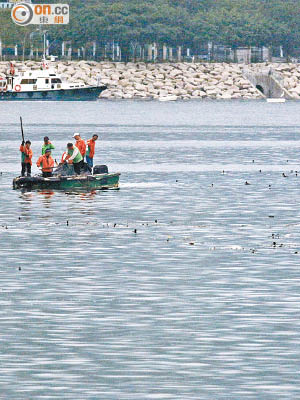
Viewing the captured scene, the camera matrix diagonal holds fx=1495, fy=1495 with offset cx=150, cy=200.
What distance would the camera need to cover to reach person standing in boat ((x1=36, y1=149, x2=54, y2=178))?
177 feet

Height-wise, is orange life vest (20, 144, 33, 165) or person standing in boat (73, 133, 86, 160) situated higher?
person standing in boat (73, 133, 86, 160)

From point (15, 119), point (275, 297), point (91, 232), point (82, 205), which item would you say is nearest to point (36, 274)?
point (275, 297)

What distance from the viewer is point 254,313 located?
2761 centimetres

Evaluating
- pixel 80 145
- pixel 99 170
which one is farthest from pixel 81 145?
pixel 99 170

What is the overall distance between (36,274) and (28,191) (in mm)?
24549

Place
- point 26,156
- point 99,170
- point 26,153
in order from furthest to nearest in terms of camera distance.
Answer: point 26,156, point 26,153, point 99,170

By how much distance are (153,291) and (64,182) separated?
24.9m

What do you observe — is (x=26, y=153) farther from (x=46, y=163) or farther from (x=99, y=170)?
(x=46, y=163)

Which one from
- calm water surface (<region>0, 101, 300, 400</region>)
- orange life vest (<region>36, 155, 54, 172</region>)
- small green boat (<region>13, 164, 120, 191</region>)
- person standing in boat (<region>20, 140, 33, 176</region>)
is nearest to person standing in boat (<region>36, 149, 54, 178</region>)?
orange life vest (<region>36, 155, 54, 172</region>)

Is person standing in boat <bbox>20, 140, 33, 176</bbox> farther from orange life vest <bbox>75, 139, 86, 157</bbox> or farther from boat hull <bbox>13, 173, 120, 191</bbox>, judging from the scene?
orange life vest <bbox>75, 139, 86, 157</bbox>

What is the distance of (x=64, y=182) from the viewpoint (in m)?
54.8

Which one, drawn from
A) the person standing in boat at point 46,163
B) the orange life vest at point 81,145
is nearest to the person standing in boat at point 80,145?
the orange life vest at point 81,145

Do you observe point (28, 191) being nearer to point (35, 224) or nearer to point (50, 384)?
point (35, 224)

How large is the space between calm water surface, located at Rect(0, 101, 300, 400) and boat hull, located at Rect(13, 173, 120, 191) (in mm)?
509
